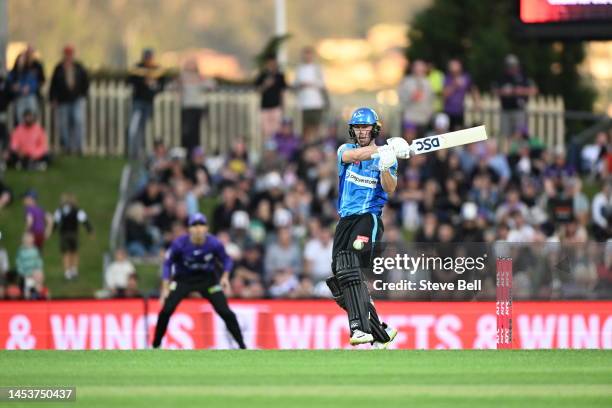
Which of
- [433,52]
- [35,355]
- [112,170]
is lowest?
[35,355]

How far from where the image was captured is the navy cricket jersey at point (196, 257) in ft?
58.7

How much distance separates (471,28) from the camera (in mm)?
43656

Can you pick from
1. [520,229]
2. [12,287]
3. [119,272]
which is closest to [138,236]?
[119,272]

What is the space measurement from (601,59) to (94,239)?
29989 mm

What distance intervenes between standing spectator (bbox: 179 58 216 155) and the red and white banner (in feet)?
22.7

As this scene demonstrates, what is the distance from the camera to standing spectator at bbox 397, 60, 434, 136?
2625 cm

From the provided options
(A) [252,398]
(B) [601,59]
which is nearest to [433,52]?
(B) [601,59]

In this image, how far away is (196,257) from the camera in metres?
17.9

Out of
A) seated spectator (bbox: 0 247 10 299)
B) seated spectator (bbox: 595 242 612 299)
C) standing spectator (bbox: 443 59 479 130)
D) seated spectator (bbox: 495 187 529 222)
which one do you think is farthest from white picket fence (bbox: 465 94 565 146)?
seated spectator (bbox: 595 242 612 299)

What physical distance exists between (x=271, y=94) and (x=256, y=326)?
24.6 feet

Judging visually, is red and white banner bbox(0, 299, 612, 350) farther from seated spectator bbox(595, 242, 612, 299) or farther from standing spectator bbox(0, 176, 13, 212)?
standing spectator bbox(0, 176, 13, 212)

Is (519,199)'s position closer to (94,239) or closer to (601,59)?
(94,239)

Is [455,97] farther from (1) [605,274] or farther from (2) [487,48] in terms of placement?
(2) [487,48]

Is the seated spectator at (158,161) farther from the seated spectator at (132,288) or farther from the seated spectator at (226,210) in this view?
the seated spectator at (132,288)
